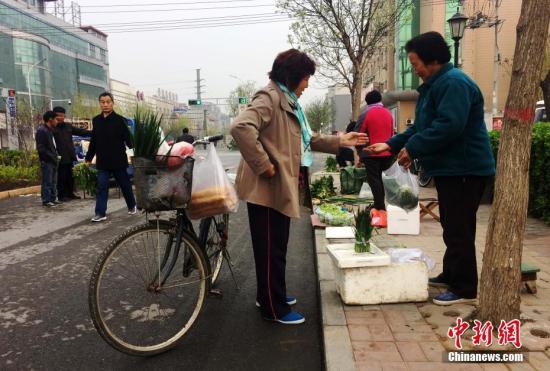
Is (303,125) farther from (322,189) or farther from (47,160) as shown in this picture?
(47,160)

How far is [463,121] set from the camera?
3068 millimetres

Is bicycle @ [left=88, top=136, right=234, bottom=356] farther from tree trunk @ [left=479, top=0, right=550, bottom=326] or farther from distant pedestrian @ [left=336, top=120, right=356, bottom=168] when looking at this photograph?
tree trunk @ [left=479, top=0, right=550, bottom=326]

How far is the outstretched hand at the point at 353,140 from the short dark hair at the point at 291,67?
1.79ft

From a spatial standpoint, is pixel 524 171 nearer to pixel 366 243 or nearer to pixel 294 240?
pixel 366 243

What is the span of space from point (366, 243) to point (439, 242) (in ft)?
7.70

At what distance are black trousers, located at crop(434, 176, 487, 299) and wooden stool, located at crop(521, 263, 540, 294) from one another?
42 centimetres

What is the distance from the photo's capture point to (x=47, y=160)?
9.55 m

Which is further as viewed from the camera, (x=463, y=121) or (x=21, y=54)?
(x=21, y=54)

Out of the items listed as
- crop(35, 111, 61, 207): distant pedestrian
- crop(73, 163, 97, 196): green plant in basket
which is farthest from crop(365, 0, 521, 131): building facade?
crop(35, 111, 61, 207): distant pedestrian


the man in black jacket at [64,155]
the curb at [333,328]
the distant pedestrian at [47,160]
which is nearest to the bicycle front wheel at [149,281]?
the curb at [333,328]

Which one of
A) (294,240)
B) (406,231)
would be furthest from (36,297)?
(406,231)

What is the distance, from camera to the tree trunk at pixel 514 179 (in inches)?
107

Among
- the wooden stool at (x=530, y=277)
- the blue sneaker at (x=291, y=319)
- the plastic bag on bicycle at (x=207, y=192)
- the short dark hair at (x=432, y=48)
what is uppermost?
the short dark hair at (x=432, y=48)

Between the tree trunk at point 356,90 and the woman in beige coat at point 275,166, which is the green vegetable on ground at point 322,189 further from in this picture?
the tree trunk at point 356,90
